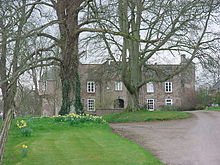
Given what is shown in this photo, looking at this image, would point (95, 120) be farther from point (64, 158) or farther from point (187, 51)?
point (187, 51)

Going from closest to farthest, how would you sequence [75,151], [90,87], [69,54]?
[75,151], [69,54], [90,87]

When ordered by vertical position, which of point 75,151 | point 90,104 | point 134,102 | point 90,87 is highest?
point 90,87

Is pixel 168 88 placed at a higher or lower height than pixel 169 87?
lower

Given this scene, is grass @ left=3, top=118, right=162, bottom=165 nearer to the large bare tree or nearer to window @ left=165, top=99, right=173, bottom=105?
the large bare tree

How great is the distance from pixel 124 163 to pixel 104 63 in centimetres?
2344

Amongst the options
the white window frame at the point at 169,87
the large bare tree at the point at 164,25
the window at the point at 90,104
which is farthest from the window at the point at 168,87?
the large bare tree at the point at 164,25

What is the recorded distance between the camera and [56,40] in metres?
21.4

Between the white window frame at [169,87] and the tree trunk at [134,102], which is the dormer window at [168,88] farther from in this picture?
the tree trunk at [134,102]

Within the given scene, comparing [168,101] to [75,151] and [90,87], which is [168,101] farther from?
[75,151]

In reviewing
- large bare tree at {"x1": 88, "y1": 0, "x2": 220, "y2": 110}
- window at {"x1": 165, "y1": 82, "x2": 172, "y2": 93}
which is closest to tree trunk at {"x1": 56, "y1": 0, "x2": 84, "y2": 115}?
large bare tree at {"x1": 88, "y1": 0, "x2": 220, "y2": 110}

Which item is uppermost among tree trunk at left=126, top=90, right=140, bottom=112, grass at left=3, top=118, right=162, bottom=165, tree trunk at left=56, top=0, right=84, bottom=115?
tree trunk at left=56, top=0, right=84, bottom=115

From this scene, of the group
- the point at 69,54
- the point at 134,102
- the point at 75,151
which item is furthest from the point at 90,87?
the point at 75,151

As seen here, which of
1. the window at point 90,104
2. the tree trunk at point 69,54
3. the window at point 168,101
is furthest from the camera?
the window at point 168,101

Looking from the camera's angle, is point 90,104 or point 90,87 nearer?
point 90,104
